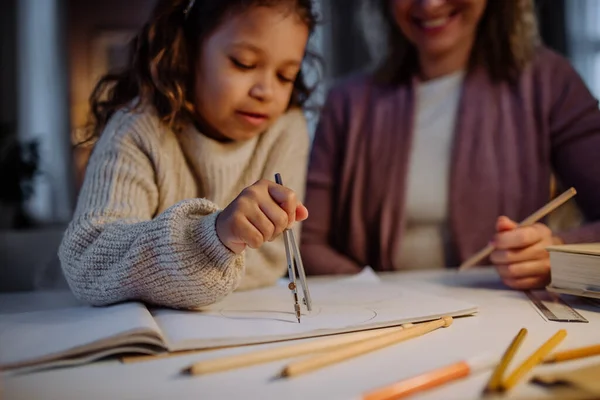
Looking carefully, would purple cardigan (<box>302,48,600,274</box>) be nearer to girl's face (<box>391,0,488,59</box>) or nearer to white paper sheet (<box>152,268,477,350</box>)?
girl's face (<box>391,0,488,59</box>)

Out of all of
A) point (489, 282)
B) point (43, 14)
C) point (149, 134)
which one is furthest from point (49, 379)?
point (43, 14)

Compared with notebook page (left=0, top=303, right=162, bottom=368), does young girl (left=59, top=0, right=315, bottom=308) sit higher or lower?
higher

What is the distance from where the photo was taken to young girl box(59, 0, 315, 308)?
2.21 ft

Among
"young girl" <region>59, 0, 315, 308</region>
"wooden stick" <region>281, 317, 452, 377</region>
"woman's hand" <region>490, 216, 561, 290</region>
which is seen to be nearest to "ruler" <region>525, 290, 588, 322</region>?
"woman's hand" <region>490, 216, 561, 290</region>

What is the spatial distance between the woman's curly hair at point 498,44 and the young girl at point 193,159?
1.11ft

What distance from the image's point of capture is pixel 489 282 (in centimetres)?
93

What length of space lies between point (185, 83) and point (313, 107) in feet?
1.02

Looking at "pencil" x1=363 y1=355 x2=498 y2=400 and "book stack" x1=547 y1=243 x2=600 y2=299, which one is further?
"book stack" x1=547 y1=243 x2=600 y2=299

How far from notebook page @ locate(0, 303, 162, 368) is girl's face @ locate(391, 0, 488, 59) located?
815 millimetres

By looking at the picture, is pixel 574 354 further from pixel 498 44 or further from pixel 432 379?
pixel 498 44

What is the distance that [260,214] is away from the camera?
63 cm

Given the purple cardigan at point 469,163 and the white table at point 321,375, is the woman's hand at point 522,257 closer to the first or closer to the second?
the white table at point 321,375

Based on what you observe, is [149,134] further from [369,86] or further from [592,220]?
[592,220]

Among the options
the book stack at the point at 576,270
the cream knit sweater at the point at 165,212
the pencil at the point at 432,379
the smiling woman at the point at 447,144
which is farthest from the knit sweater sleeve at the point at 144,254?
the smiling woman at the point at 447,144
